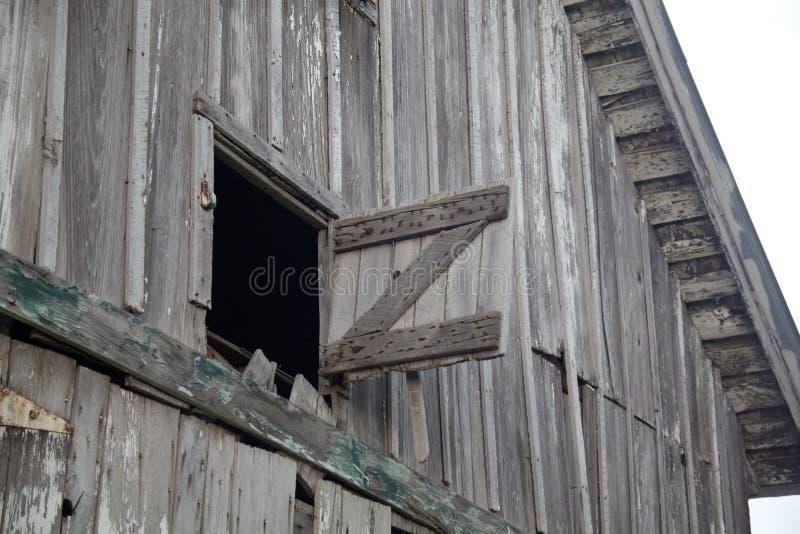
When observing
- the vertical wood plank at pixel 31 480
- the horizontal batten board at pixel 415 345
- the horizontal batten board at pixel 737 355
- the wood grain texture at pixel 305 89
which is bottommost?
the vertical wood plank at pixel 31 480

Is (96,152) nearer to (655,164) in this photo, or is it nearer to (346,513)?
(346,513)

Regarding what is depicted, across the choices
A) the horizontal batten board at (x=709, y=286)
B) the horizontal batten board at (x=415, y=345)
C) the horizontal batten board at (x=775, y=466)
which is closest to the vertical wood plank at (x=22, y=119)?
the horizontal batten board at (x=415, y=345)

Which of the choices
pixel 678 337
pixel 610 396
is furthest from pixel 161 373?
pixel 678 337

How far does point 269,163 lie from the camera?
5922 mm

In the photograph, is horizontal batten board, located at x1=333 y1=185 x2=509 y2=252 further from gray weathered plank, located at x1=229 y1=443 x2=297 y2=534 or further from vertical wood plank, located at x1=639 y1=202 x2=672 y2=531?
vertical wood plank, located at x1=639 y1=202 x2=672 y2=531

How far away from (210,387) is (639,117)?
262 inches

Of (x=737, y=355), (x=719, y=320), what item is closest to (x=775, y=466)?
(x=737, y=355)

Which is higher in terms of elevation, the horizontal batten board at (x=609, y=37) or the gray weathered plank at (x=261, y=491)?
the horizontal batten board at (x=609, y=37)

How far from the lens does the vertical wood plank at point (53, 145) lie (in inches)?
175

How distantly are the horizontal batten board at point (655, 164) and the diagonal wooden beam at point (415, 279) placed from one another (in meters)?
5.32

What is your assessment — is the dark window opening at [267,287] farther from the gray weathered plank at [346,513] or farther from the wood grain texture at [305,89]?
the gray weathered plank at [346,513]

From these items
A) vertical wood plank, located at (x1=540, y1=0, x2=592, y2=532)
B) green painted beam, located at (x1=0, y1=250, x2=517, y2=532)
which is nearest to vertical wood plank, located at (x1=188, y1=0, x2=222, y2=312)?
green painted beam, located at (x1=0, y1=250, x2=517, y2=532)

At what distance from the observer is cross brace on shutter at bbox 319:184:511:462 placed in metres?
5.79

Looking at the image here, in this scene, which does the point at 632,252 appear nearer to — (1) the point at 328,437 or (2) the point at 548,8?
(2) the point at 548,8
